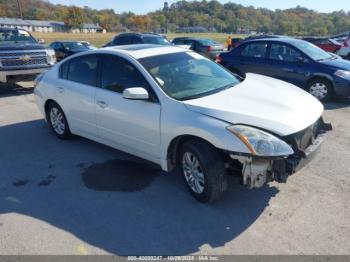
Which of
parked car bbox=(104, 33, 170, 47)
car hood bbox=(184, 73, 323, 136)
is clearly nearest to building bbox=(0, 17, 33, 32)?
parked car bbox=(104, 33, 170, 47)

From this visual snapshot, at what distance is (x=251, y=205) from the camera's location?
365 cm

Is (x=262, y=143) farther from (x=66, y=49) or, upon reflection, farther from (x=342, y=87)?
(x=66, y=49)

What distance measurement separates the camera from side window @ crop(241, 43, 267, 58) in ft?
29.4

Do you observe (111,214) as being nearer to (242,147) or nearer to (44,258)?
(44,258)

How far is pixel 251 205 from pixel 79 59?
11.2ft

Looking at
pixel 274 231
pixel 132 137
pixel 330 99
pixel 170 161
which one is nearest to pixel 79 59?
pixel 132 137

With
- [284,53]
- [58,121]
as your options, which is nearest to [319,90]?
[284,53]

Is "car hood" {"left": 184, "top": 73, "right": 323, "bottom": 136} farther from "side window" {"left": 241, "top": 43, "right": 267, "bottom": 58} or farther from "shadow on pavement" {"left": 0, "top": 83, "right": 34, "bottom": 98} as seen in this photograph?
"shadow on pavement" {"left": 0, "top": 83, "right": 34, "bottom": 98}

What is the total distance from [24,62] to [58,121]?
5039 mm

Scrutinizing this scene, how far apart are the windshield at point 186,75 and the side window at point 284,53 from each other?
168 inches

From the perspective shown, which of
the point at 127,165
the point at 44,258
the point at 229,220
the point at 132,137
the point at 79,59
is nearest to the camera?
the point at 44,258

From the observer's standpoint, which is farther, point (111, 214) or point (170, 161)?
point (170, 161)

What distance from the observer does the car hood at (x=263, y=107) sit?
→ 3320 millimetres

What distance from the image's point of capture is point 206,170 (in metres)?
3.43
